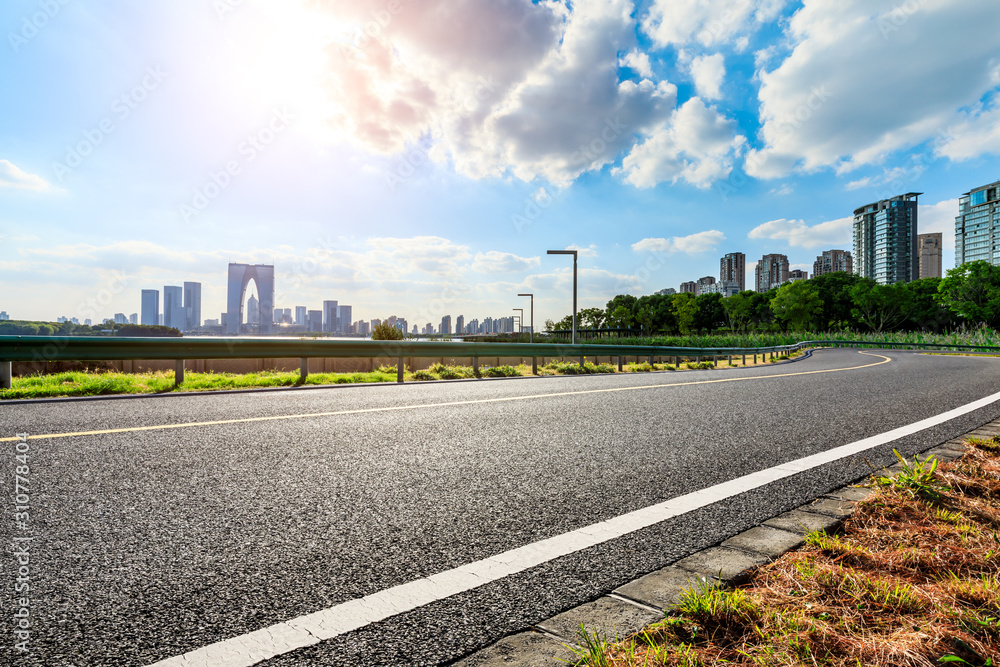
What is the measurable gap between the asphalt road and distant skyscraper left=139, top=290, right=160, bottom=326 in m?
35.9

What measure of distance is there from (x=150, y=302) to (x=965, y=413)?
4750cm

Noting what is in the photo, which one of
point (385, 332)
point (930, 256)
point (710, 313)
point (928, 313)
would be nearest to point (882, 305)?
point (928, 313)

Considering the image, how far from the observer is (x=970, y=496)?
3.09m

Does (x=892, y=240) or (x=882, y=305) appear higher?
(x=892, y=240)

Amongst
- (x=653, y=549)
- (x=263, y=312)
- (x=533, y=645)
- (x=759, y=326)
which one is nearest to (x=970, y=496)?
(x=653, y=549)

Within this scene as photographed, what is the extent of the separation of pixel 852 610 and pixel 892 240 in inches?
7893

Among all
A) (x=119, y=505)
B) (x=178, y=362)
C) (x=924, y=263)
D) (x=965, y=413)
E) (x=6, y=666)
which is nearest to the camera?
(x=6, y=666)

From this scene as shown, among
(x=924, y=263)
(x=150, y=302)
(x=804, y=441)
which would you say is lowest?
(x=804, y=441)

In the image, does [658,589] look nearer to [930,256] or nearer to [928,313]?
[928,313]

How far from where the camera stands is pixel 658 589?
200 cm

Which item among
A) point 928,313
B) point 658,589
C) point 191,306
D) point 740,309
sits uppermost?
point 740,309

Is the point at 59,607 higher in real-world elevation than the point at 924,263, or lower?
lower

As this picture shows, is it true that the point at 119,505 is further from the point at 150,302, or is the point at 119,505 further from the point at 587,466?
the point at 150,302

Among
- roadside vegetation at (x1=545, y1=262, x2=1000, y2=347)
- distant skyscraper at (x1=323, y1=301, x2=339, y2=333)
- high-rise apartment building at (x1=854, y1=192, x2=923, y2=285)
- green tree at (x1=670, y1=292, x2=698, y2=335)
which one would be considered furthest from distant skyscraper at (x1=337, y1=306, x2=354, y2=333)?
high-rise apartment building at (x1=854, y1=192, x2=923, y2=285)
